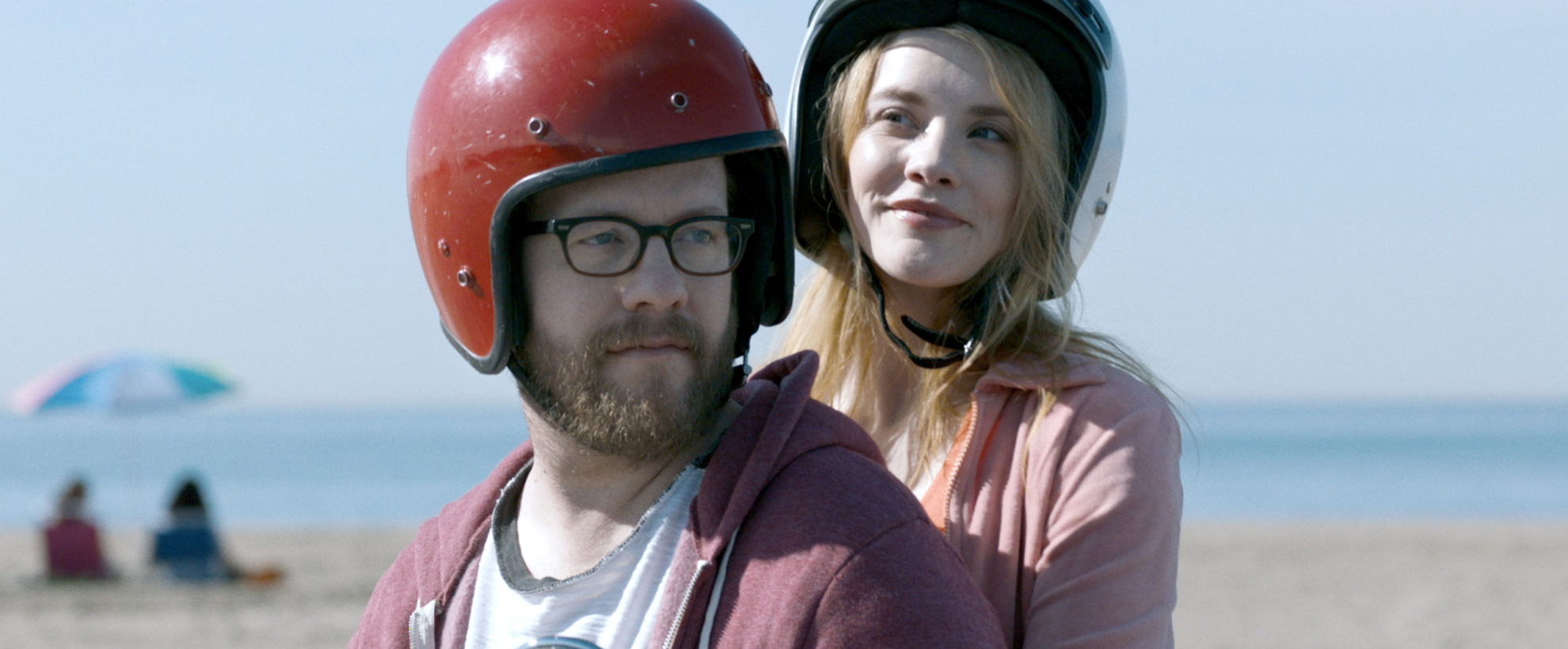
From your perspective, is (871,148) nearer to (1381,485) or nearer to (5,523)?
(5,523)

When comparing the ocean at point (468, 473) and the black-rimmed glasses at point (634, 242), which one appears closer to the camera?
the black-rimmed glasses at point (634, 242)

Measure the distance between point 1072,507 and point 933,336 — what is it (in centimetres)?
54

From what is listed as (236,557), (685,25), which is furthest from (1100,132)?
(236,557)

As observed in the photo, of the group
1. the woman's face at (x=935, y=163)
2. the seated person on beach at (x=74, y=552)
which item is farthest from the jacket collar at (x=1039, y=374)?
the seated person on beach at (x=74, y=552)

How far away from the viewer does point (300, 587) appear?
14.5m

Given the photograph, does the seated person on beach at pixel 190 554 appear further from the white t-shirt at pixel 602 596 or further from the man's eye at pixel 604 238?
the man's eye at pixel 604 238

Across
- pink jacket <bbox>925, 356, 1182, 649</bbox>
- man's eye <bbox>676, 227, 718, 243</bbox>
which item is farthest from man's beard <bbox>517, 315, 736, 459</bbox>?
pink jacket <bbox>925, 356, 1182, 649</bbox>

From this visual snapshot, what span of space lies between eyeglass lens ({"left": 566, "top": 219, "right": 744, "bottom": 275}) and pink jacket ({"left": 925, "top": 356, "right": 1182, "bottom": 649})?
60 cm

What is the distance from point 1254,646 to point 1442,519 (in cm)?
1515

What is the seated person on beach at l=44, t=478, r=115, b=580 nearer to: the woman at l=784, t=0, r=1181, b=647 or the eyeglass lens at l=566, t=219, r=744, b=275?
the woman at l=784, t=0, r=1181, b=647

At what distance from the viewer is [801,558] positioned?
200 cm

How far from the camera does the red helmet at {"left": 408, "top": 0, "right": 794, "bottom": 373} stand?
2.25 m

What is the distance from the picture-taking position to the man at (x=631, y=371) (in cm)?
204

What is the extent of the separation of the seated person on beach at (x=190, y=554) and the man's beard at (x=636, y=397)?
12864mm
